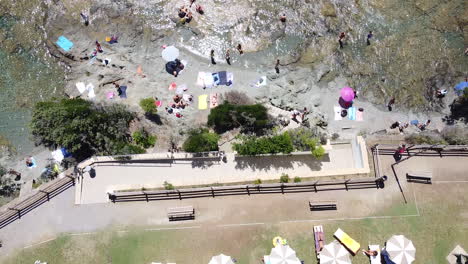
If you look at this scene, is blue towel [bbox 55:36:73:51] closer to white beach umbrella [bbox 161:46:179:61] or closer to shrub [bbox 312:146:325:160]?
white beach umbrella [bbox 161:46:179:61]

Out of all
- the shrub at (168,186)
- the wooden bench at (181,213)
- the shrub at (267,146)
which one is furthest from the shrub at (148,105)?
the wooden bench at (181,213)

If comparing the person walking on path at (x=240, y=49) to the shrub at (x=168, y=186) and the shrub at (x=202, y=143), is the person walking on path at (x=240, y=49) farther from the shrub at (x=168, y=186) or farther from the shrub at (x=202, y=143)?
the shrub at (x=168, y=186)

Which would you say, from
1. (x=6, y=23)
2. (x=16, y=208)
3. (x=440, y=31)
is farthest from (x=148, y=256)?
(x=440, y=31)

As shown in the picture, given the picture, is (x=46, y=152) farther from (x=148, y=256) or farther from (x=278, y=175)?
(x=278, y=175)

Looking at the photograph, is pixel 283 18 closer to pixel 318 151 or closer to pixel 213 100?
pixel 213 100

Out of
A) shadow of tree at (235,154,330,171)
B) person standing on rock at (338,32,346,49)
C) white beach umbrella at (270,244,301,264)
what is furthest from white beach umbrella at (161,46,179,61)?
white beach umbrella at (270,244,301,264)

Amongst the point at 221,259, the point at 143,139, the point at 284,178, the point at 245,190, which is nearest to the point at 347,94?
the point at 284,178
